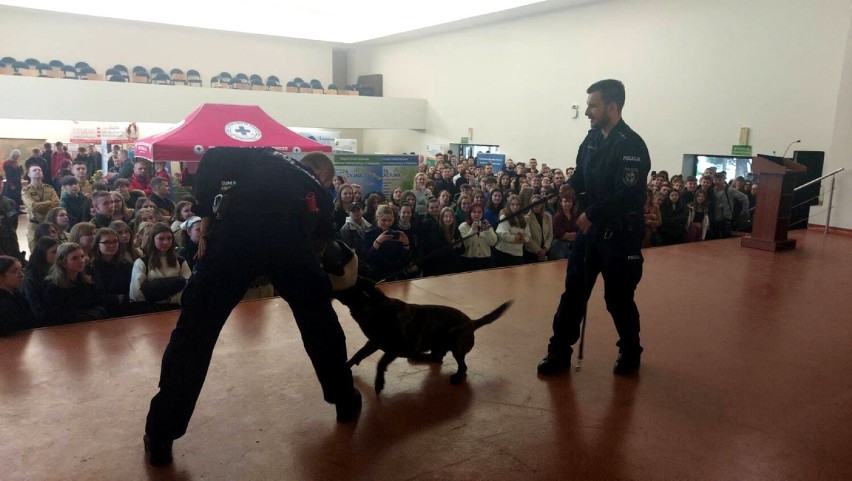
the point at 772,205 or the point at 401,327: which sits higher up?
the point at 772,205

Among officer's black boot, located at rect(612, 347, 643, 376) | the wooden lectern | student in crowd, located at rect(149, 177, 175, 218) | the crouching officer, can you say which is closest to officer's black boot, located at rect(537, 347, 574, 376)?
officer's black boot, located at rect(612, 347, 643, 376)

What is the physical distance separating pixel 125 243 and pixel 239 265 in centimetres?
273

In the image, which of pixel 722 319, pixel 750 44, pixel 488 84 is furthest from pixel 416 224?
pixel 488 84

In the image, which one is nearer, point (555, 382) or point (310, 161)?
point (310, 161)

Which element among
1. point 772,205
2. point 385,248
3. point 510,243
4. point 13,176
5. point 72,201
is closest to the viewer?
point 385,248

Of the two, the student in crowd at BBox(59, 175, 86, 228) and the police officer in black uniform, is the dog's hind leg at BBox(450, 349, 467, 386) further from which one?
the student in crowd at BBox(59, 175, 86, 228)

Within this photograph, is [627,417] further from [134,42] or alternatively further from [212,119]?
[134,42]

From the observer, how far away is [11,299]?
375 cm

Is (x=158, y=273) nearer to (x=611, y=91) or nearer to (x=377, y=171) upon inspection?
(x=611, y=91)

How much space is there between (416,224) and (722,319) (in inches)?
115

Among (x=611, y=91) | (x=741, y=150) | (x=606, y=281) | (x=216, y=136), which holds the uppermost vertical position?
(x=611, y=91)

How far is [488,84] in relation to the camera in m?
17.5

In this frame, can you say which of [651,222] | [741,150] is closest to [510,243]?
[651,222]

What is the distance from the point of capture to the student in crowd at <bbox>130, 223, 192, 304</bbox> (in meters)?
4.31
